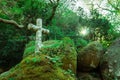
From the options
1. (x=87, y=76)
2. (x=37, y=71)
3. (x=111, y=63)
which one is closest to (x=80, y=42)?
(x=87, y=76)

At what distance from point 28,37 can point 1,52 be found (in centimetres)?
185

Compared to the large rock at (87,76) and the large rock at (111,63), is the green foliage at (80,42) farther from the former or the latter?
the large rock at (87,76)

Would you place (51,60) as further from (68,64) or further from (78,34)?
(78,34)

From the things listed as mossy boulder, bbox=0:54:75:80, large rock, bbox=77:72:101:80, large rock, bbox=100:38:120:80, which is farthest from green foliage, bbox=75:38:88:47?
mossy boulder, bbox=0:54:75:80

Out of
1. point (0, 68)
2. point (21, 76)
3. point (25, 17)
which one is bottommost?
point (0, 68)

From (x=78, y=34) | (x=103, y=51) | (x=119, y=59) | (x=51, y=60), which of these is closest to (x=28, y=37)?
(x=78, y=34)

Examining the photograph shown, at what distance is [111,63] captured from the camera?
1297 cm

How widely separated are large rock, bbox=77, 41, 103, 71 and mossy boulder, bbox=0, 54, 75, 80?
25.4ft

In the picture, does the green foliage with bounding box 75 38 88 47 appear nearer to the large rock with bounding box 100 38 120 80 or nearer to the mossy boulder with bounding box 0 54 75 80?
the large rock with bounding box 100 38 120 80

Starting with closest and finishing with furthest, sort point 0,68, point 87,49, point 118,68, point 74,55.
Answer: point 74,55 < point 118,68 < point 87,49 < point 0,68

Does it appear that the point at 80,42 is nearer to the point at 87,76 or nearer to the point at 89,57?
the point at 89,57

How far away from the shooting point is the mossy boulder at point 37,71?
18.5 ft

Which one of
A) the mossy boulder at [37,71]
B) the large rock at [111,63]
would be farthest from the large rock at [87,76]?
the mossy boulder at [37,71]

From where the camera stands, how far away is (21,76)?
570 centimetres
